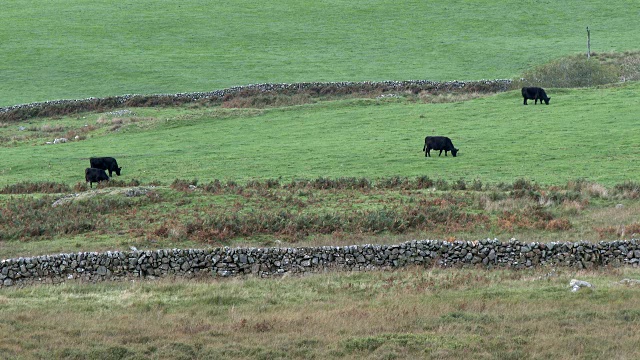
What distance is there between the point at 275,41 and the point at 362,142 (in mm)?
45710

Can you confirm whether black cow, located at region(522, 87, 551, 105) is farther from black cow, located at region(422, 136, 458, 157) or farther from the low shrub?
black cow, located at region(422, 136, 458, 157)

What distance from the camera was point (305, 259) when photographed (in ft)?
85.2

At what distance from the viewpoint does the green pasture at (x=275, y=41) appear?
78250 mm

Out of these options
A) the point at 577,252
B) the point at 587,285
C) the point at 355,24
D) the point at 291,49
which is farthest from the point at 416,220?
the point at 355,24

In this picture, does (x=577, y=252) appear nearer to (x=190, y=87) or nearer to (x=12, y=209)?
(x=12, y=209)

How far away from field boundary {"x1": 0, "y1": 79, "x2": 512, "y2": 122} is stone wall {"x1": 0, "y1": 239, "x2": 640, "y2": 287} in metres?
43.1

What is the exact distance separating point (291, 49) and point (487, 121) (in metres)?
39.6

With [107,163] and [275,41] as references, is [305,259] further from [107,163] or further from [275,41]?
[275,41]

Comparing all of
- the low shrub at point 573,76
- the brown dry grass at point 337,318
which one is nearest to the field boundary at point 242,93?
the low shrub at point 573,76

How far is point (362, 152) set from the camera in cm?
4528

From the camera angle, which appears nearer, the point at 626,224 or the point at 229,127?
the point at 626,224

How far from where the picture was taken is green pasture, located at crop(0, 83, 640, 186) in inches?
1598

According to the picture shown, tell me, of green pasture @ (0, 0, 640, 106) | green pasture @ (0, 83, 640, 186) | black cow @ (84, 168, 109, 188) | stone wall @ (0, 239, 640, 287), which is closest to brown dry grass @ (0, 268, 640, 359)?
stone wall @ (0, 239, 640, 287)

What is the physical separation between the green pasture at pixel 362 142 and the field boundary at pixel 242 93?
3.64 meters
